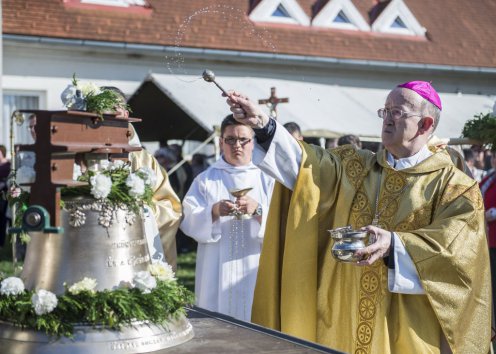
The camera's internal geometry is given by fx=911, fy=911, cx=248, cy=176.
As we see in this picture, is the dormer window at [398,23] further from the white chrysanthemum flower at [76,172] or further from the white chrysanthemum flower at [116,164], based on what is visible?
the white chrysanthemum flower at [76,172]

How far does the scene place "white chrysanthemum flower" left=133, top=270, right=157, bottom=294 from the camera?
3211 mm

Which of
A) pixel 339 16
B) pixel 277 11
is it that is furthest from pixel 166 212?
pixel 339 16

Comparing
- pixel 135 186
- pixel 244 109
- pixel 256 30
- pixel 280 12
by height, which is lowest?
pixel 135 186

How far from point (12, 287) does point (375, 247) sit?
5.33 feet

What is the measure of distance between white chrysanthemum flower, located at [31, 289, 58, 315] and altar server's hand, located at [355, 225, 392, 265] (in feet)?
4.67

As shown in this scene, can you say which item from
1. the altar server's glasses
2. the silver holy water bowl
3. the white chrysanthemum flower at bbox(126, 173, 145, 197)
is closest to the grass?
the altar server's glasses

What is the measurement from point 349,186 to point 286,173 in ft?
1.12

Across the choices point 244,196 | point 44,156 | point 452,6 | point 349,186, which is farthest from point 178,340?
point 452,6

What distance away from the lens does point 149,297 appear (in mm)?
3195

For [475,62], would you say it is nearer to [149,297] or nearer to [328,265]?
[328,265]

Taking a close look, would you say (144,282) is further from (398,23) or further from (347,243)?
(398,23)

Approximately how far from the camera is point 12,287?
124 inches

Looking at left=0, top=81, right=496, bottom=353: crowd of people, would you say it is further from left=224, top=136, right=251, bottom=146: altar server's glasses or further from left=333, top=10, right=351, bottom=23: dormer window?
left=333, top=10, right=351, bottom=23: dormer window

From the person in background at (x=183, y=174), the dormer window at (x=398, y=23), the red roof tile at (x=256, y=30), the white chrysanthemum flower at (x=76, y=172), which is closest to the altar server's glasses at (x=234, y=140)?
the white chrysanthemum flower at (x=76, y=172)
